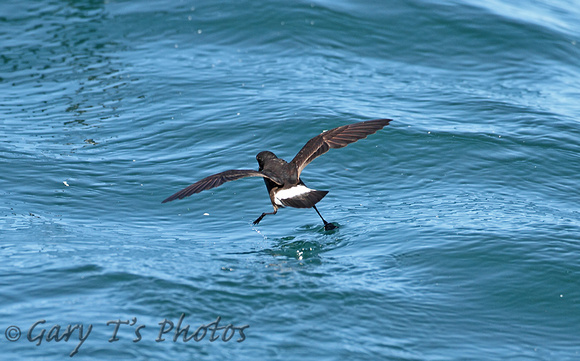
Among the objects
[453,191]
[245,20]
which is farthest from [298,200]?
[245,20]

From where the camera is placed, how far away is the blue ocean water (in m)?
6.18

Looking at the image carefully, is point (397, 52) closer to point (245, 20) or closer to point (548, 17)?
point (245, 20)

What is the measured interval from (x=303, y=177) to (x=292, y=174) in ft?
8.25

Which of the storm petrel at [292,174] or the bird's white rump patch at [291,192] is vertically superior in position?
the storm petrel at [292,174]

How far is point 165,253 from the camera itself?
24.7 feet

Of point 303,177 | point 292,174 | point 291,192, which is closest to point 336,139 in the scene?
point 292,174

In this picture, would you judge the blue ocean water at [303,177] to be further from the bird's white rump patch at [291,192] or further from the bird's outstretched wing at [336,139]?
the bird's outstretched wing at [336,139]

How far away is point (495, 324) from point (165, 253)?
362 cm

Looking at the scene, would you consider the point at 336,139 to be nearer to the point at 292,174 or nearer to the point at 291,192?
the point at 292,174

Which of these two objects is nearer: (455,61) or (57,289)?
(57,289)

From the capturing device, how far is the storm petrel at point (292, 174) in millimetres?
7070

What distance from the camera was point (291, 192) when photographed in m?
7.62

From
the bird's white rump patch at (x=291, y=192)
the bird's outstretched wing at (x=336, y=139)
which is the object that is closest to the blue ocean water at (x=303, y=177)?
the bird's white rump patch at (x=291, y=192)

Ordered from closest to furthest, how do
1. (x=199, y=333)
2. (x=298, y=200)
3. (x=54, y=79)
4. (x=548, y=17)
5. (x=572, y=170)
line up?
1. (x=199, y=333)
2. (x=298, y=200)
3. (x=572, y=170)
4. (x=54, y=79)
5. (x=548, y=17)
